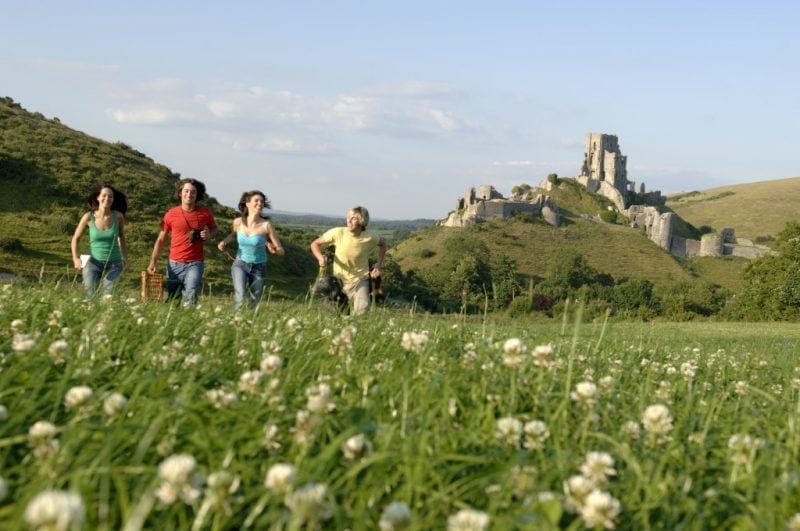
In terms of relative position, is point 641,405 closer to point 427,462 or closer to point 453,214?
point 427,462

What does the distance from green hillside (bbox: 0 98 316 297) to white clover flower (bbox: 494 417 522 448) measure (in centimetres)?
4015

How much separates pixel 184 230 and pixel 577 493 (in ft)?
35.2

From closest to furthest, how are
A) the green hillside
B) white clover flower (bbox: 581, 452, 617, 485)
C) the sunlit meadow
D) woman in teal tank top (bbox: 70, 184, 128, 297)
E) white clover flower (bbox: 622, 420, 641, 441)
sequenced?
the sunlit meadow
white clover flower (bbox: 581, 452, 617, 485)
white clover flower (bbox: 622, 420, 641, 441)
woman in teal tank top (bbox: 70, 184, 128, 297)
the green hillside

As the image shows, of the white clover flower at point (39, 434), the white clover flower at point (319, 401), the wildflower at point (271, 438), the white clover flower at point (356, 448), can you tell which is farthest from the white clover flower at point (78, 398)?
the white clover flower at point (356, 448)

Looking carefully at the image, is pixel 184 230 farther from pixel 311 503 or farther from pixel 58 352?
pixel 311 503

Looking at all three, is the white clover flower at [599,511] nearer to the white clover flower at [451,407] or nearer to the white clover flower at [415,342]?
the white clover flower at [451,407]

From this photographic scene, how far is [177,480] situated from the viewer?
238 centimetres

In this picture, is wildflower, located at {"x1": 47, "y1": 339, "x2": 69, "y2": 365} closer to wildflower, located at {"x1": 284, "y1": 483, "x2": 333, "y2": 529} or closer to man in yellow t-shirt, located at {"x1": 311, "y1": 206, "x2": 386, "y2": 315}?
wildflower, located at {"x1": 284, "y1": 483, "x2": 333, "y2": 529}

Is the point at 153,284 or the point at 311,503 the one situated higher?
the point at 311,503

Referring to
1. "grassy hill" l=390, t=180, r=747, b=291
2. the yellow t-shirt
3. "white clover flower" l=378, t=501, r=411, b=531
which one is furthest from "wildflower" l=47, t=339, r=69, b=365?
"grassy hill" l=390, t=180, r=747, b=291

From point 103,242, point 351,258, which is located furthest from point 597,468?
point 103,242

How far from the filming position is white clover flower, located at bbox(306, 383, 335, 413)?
3152 mm

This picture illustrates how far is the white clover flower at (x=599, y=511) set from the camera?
249 cm

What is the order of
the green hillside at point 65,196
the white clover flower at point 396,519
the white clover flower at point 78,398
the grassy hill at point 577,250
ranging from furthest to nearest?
the grassy hill at point 577,250, the green hillside at point 65,196, the white clover flower at point 78,398, the white clover flower at point 396,519
